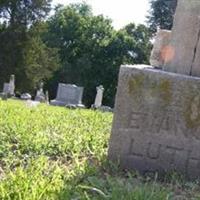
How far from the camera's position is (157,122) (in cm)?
423

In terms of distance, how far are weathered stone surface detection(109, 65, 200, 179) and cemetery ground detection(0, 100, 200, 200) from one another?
0.15 m

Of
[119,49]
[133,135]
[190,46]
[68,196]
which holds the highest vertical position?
[119,49]

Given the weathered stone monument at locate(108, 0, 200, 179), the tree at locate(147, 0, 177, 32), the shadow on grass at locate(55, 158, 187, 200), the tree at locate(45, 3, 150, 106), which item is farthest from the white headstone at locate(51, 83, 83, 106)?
the shadow on grass at locate(55, 158, 187, 200)

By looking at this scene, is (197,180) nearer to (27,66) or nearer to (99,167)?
(99,167)

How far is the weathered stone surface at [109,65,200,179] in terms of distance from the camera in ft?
13.8

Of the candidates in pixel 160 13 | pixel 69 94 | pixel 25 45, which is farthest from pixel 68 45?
pixel 69 94

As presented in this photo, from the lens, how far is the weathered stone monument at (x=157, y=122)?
419 centimetres

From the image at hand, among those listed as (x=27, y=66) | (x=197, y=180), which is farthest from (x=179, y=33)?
(x=27, y=66)

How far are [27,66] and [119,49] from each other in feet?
44.3

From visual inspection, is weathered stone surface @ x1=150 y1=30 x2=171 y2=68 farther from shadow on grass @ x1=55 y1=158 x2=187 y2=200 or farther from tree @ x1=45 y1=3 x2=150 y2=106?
tree @ x1=45 y1=3 x2=150 y2=106

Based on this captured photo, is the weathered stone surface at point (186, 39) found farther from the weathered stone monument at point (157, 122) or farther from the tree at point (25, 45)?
the tree at point (25, 45)

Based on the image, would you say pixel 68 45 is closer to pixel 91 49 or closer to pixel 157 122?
pixel 91 49

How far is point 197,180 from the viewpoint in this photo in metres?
4.09

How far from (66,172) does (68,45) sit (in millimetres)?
49221
